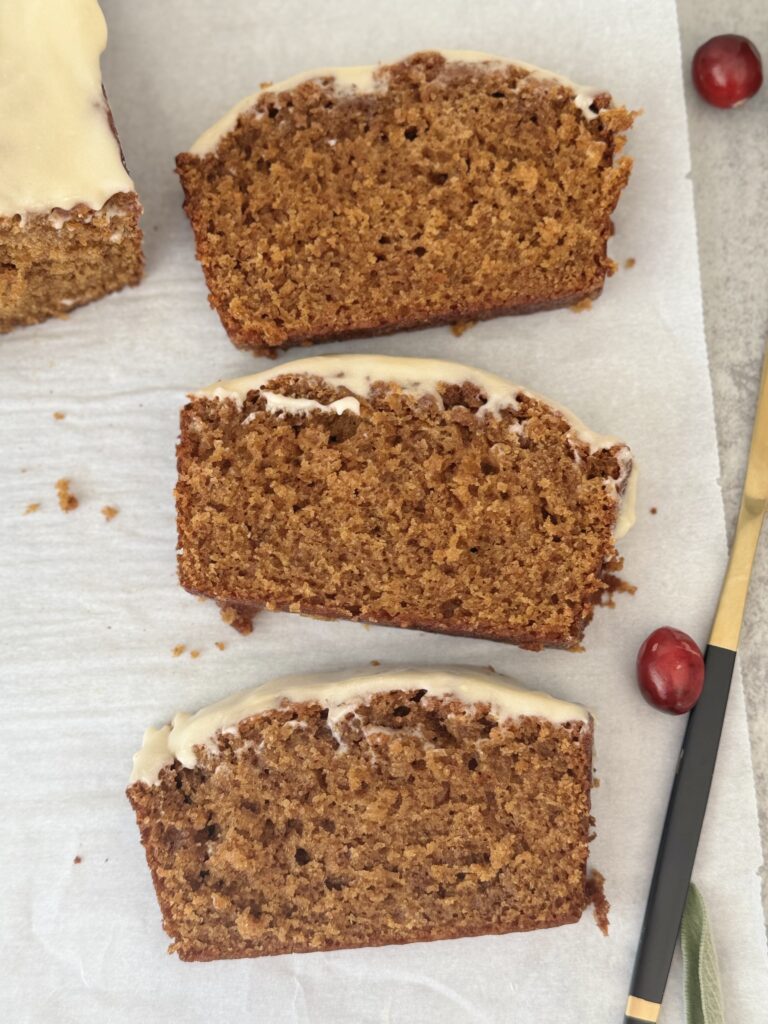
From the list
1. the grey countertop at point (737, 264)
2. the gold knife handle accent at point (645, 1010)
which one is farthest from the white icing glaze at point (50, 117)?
the gold knife handle accent at point (645, 1010)

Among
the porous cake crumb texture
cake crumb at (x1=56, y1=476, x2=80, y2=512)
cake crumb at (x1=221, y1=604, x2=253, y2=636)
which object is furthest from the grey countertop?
cake crumb at (x1=56, y1=476, x2=80, y2=512)

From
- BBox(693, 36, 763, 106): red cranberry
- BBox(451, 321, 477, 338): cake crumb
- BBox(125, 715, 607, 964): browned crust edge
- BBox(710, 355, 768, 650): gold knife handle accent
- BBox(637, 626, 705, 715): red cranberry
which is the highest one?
BBox(693, 36, 763, 106): red cranberry

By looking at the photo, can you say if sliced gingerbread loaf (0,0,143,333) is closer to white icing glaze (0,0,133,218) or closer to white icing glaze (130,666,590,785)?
white icing glaze (0,0,133,218)

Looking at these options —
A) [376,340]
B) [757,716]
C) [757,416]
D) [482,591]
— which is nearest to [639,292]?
[757,416]

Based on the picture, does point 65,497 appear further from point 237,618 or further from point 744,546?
point 744,546

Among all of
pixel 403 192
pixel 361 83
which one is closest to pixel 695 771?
pixel 403 192

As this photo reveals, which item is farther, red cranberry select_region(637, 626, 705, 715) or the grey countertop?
the grey countertop

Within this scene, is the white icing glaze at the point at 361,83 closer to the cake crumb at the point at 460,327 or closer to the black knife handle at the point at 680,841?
the cake crumb at the point at 460,327
